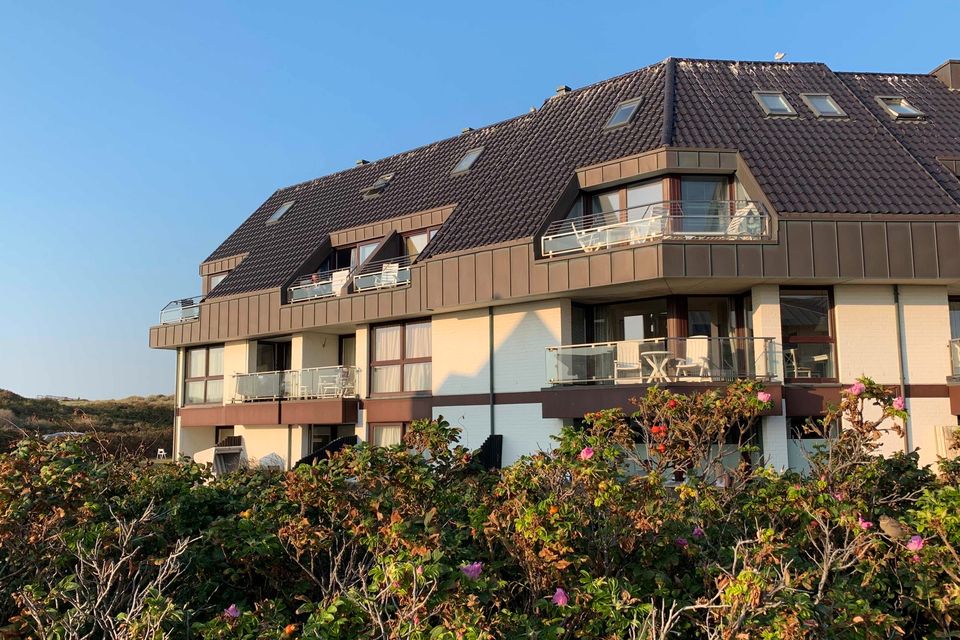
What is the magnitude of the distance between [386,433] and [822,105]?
44.6ft

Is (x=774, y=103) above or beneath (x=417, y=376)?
above

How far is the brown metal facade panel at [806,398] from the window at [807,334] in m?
0.31

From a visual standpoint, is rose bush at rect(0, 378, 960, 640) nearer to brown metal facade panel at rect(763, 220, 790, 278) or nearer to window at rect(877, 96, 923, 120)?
brown metal facade panel at rect(763, 220, 790, 278)

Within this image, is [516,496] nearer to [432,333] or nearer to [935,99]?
[432,333]

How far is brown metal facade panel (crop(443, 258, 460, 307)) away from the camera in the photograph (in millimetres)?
17797

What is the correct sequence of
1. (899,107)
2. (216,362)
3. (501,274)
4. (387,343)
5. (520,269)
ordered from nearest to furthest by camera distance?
(520,269)
(501,274)
(899,107)
(387,343)
(216,362)

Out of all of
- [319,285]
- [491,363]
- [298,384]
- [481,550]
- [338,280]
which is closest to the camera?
[481,550]

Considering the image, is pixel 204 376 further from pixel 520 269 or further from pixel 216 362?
pixel 520 269

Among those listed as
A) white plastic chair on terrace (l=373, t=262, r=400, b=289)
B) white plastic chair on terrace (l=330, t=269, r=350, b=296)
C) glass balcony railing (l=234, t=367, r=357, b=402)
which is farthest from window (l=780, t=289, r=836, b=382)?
white plastic chair on terrace (l=330, t=269, r=350, b=296)

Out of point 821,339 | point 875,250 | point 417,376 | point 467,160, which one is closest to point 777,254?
point 875,250

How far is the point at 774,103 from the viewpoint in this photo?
18438mm

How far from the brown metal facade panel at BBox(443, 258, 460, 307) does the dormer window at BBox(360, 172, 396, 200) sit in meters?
7.29

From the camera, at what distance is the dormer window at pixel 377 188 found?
24.5 meters

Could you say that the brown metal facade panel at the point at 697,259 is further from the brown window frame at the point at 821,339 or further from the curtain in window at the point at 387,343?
the curtain in window at the point at 387,343
